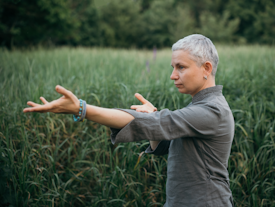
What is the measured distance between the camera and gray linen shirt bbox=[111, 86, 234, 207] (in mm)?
990

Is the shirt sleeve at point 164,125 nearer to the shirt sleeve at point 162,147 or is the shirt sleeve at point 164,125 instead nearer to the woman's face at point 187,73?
the woman's face at point 187,73

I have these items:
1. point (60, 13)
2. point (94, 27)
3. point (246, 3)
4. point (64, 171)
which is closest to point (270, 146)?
point (64, 171)

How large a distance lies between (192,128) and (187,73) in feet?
1.01

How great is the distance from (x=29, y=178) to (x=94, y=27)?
75.7ft

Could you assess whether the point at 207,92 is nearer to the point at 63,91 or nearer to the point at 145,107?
the point at 145,107

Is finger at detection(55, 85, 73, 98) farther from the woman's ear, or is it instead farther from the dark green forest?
the dark green forest

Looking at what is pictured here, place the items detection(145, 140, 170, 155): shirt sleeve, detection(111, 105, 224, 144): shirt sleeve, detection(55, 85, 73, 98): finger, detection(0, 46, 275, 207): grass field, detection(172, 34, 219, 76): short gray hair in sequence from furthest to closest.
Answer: detection(0, 46, 275, 207): grass field < detection(145, 140, 170, 155): shirt sleeve < detection(172, 34, 219, 76): short gray hair < detection(111, 105, 224, 144): shirt sleeve < detection(55, 85, 73, 98): finger

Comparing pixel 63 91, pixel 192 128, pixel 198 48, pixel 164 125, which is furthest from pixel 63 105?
pixel 198 48

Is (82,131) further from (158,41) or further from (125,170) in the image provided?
(158,41)

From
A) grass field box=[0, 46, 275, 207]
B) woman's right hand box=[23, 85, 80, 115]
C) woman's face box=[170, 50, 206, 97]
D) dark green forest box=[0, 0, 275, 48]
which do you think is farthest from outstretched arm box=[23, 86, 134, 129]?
dark green forest box=[0, 0, 275, 48]

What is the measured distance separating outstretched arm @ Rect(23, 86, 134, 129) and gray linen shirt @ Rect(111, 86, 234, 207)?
4 cm

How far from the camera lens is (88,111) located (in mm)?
944

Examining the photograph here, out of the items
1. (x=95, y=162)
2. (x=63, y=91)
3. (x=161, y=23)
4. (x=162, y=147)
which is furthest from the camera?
(x=161, y=23)

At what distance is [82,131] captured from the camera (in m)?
2.47
